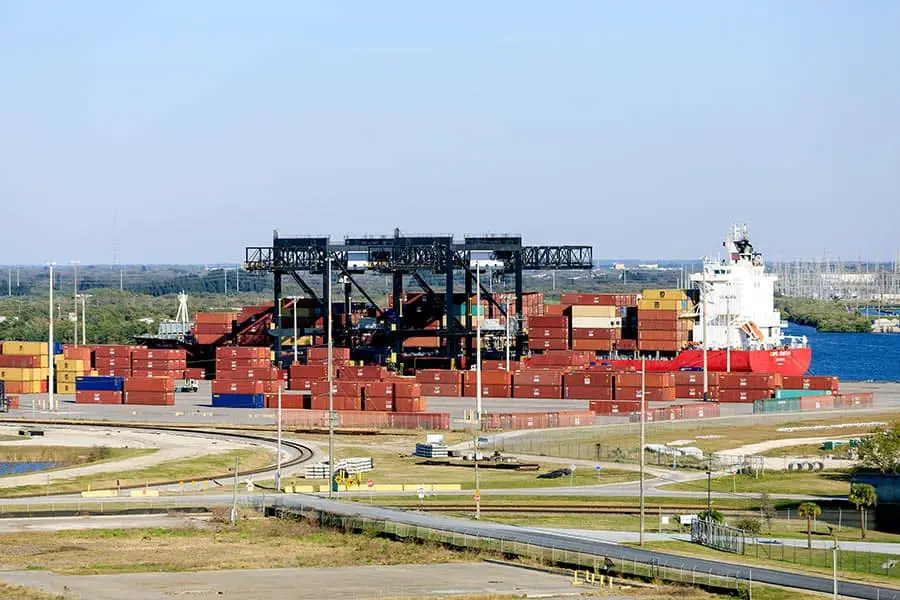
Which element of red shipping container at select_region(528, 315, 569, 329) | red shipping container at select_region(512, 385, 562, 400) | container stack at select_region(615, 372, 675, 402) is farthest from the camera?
red shipping container at select_region(528, 315, 569, 329)

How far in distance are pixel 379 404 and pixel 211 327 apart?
1689 inches

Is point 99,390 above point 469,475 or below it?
above

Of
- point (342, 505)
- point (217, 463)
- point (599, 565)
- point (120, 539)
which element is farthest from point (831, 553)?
point (217, 463)

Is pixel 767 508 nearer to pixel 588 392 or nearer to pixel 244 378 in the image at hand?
pixel 588 392

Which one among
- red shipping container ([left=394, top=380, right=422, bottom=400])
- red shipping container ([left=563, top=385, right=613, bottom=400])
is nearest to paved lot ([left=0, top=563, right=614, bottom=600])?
red shipping container ([left=394, top=380, right=422, bottom=400])

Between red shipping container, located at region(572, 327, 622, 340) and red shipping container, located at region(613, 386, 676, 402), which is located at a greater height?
red shipping container, located at region(572, 327, 622, 340)

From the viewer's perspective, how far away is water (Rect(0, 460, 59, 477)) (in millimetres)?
88469

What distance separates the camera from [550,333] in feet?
471

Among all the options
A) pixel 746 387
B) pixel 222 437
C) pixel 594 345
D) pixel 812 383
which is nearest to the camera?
pixel 222 437

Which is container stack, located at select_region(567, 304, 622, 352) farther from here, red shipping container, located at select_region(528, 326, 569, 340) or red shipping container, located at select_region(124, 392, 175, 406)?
red shipping container, located at select_region(124, 392, 175, 406)

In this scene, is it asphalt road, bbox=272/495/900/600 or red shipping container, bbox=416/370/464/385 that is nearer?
asphalt road, bbox=272/495/900/600

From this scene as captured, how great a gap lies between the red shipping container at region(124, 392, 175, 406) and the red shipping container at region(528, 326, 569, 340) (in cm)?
3680

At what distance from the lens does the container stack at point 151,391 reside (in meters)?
123

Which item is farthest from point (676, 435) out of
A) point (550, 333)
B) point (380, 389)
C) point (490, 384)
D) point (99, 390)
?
point (99, 390)
